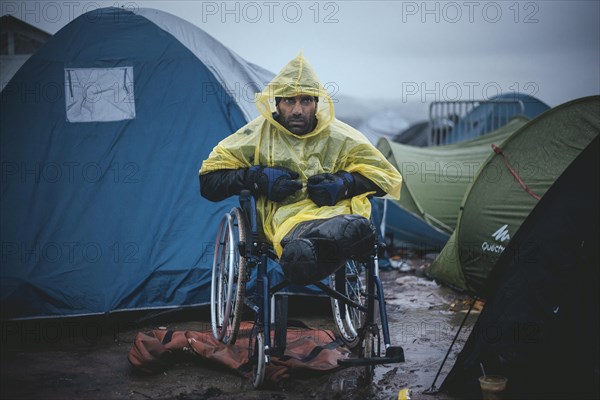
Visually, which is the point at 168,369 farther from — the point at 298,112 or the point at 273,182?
the point at 298,112

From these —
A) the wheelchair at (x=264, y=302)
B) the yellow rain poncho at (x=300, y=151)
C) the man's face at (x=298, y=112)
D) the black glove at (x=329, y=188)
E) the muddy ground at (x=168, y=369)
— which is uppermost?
the man's face at (x=298, y=112)

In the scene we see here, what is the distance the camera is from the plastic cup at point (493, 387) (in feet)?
11.4

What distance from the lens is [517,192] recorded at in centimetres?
641

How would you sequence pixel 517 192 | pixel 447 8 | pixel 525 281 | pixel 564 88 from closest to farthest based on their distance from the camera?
pixel 525 281
pixel 517 192
pixel 447 8
pixel 564 88

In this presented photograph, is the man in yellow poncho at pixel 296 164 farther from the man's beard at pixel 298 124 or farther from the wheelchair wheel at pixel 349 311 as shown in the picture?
the wheelchair wheel at pixel 349 311

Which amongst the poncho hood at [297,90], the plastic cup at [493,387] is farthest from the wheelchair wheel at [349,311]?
the plastic cup at [493,387]

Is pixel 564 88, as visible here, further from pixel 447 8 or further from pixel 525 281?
pixel 525 281

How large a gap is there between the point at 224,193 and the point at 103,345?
1557mm

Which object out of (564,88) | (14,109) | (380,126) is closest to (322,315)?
(14,109)

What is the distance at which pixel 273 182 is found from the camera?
407 cm

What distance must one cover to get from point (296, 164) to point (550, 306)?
1.71 m

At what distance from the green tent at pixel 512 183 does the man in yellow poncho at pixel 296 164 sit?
7.71 feet

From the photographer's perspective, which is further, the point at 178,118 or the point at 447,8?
the point at 447,8

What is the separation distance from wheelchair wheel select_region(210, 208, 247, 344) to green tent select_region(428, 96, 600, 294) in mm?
2741
